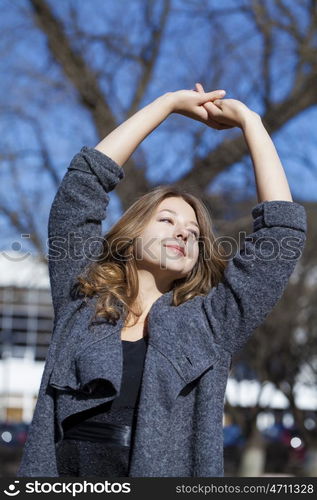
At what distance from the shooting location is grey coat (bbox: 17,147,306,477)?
2.31 m

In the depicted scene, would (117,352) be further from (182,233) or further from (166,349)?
(182,233)

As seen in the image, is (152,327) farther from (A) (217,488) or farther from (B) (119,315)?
(A) (217,488)

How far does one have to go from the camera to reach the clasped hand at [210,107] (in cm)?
265

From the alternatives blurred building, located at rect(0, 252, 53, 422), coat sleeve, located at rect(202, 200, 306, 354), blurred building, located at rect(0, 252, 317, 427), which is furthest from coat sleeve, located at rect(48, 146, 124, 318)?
blurred building, located at rect(0, 252, 53, 422)

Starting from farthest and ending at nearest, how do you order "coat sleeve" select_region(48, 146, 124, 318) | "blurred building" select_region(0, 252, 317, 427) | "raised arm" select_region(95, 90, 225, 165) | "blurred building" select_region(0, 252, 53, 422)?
"blurred building" select_region(0, 252, 53, 422), "blurred building" select_region(0, 252, 317, 427), "raised arm" select_region(95, 90, 225, 165), "coat sleeve" select_region(48, 146, 124, 318)

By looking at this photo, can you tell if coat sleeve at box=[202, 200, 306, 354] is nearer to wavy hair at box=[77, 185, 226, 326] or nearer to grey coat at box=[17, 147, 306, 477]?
grey coat at box=[17, 147, 306, 477]

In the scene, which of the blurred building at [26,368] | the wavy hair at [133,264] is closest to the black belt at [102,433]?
the wavy hair at [133,264]

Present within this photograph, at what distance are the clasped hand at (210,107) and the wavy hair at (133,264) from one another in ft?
0.88

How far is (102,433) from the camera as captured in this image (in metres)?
2.33

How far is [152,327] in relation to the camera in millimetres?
2449

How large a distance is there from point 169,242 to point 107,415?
580 mm

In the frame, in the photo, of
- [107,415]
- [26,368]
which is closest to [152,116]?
[107,415]

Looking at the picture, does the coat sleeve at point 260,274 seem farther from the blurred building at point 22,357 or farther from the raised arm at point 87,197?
the blurred building at point 22,357

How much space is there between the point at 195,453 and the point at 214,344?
1.03ft
